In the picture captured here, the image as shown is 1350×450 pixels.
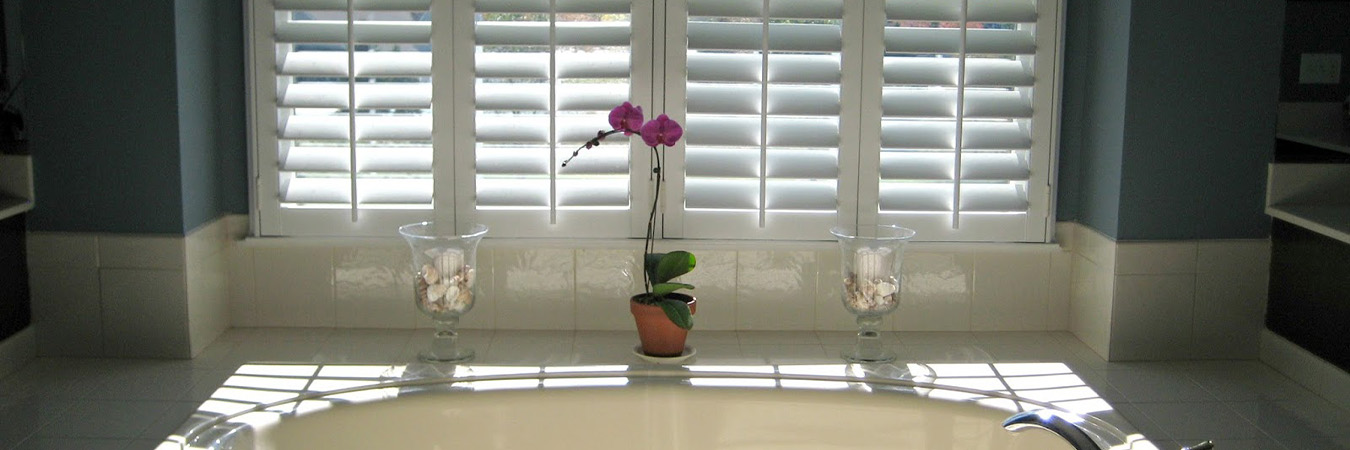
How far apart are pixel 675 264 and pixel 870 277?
0.40m

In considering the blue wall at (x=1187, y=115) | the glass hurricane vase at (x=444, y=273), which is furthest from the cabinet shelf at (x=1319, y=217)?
the glass hurricane vase at (x=444, y=273)

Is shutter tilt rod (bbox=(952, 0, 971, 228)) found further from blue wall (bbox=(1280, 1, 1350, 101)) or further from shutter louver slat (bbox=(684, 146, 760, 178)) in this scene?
blue wall (bbox=(1280, 1, 1350, 101))

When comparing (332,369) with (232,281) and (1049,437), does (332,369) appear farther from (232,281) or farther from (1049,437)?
(1049,437)

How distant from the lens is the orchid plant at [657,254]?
105 inches

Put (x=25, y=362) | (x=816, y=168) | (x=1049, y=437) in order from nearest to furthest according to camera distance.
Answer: (x=1049, y=437) → (x=25, y=362) → (x=816, y=168)

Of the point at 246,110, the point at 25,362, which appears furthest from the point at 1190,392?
the point at 25,362

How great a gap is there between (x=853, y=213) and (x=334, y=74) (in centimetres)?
118

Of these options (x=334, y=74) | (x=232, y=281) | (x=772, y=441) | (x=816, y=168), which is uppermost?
(x=334, y=74)

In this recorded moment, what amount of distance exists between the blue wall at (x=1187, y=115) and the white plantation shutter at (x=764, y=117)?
556 mm

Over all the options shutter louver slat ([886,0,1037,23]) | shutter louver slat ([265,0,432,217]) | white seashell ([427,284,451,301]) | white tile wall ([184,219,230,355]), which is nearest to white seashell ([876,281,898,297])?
shutter louver slat ([886,0,1037,23])

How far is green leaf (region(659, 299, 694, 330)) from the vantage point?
Answer: 105 inches

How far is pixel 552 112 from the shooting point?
9.57 ft

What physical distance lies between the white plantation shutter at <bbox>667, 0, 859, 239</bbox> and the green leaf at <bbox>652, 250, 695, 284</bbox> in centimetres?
25

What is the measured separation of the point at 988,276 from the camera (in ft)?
9.98
